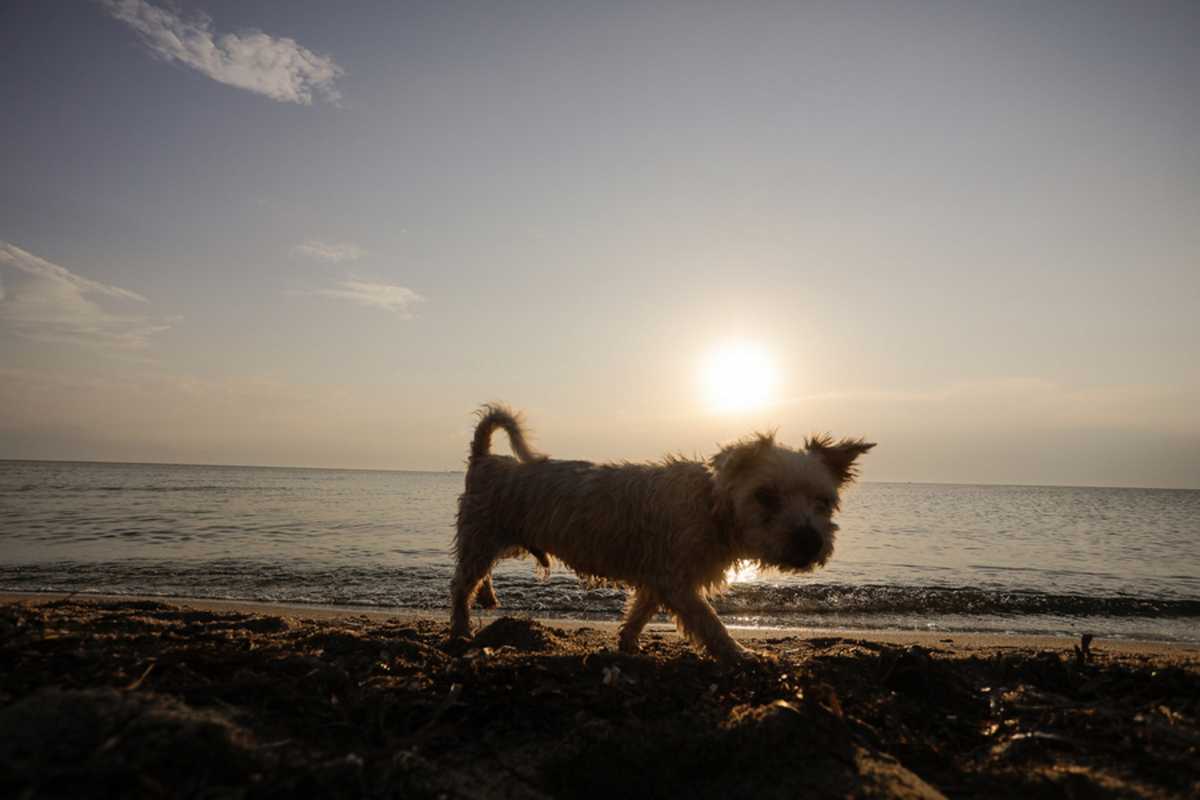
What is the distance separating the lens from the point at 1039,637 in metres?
9.13

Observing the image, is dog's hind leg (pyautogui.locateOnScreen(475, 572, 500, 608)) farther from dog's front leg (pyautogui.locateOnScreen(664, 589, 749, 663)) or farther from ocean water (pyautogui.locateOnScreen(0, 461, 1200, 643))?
ocean water (pyautogui.locateOnScreen(0, 461, 1200, 643))

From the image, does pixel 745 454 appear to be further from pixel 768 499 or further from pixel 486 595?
pixel 486 595

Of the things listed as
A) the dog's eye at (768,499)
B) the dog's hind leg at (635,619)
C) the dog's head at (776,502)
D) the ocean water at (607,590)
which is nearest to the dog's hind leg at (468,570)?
the dog's hind leg at (635,619)

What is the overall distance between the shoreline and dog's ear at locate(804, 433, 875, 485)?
123 inches

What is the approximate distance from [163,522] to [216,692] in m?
22.5

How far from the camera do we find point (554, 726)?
2980mm

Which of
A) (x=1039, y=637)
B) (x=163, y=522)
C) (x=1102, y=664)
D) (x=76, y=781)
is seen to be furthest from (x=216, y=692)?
(x=163, y=522)

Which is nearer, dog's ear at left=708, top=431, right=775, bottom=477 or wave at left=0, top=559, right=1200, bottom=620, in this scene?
dog's ear at left=708, top=431, right=775, bottom=477

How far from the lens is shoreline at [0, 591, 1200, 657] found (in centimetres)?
815

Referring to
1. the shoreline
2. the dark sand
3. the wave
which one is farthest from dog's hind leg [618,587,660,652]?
the wave

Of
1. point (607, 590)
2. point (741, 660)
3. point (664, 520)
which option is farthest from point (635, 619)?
point (607, 590)

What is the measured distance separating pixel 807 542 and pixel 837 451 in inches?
47.1

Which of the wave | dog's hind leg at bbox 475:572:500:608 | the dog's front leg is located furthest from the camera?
the wave

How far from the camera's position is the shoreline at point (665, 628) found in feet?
26.7
